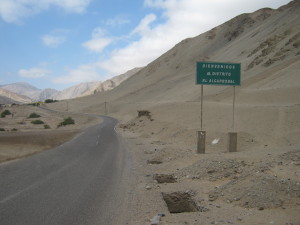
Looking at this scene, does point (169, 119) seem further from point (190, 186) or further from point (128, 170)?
point (190, 186)

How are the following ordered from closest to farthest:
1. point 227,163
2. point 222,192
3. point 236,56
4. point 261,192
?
1. point 261,192
2. point 222,192
3. point 227,163
4. point 236,56

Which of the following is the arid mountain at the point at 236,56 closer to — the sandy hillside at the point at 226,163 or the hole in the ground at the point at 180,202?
the sandy hillside at the point at 226,163

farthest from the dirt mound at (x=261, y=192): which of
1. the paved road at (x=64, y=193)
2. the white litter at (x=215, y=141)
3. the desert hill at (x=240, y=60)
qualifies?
the desert hill at (x=240, y=60)

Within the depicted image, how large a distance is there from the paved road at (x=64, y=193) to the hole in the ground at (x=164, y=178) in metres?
1.08

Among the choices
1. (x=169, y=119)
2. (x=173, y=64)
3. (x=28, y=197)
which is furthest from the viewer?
(x=173, y=64)

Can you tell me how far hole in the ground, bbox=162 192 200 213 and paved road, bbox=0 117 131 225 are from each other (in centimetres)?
119

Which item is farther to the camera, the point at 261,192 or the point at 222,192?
the point at 222,192

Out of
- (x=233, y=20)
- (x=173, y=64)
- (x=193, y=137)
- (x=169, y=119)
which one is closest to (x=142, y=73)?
(x=173, y=64)

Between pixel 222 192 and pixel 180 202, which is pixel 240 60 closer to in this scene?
pixel 222 192

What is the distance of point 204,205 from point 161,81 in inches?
4313

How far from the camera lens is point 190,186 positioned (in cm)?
1055

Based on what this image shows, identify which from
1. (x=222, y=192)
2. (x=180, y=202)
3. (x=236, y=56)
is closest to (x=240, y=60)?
(x=236, y=56)

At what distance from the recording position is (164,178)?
1204 centimetres

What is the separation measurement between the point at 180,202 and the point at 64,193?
329 cm
